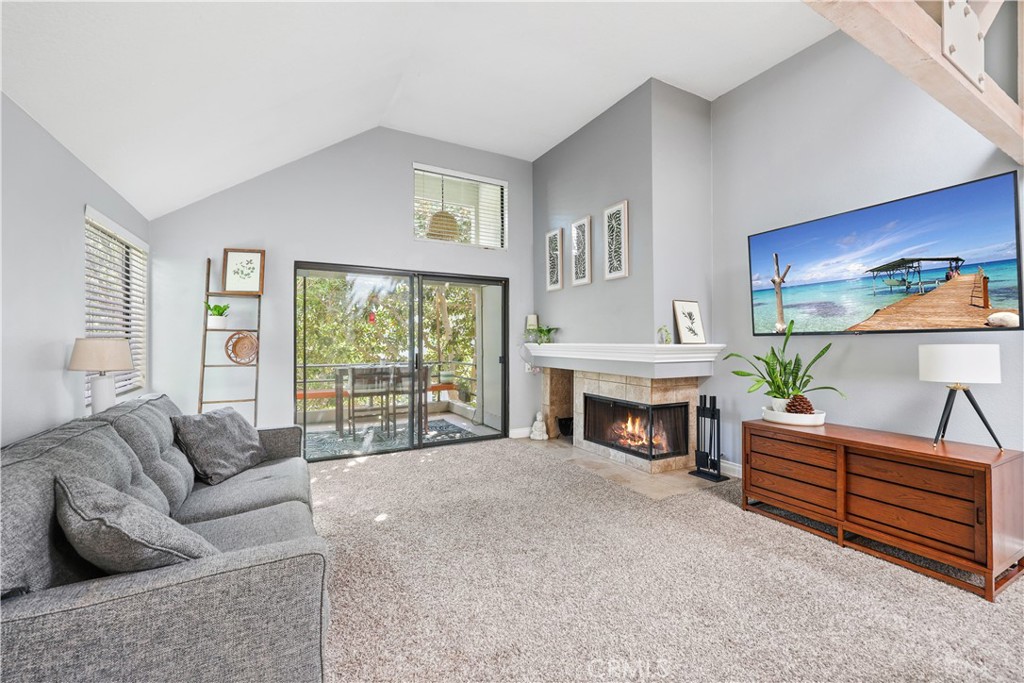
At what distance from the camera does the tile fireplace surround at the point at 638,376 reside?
150 inches

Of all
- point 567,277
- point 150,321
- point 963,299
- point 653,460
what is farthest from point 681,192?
point 150,321

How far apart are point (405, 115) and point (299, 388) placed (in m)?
2.92

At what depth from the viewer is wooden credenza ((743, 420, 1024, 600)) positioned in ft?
6.79

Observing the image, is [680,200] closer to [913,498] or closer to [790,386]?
[790,386]

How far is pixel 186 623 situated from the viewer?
3.58 ft

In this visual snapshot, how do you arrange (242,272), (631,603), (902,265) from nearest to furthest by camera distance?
1. (631,603)
2. (902,265)
3. (242,272)

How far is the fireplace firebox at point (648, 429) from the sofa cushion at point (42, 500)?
348 centimetres

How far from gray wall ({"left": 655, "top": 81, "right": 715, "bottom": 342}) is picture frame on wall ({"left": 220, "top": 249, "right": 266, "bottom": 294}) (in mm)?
3504

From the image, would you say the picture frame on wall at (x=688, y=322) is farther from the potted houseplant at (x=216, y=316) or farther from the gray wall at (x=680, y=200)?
the potted houseplant at (x=216, y=316)

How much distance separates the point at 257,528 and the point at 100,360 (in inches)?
53.6

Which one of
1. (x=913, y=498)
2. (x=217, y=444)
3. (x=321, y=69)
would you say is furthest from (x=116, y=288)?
(x=913, y=498)

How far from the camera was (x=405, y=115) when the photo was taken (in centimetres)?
448

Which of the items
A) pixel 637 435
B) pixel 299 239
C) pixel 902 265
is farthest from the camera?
pixel 299 239

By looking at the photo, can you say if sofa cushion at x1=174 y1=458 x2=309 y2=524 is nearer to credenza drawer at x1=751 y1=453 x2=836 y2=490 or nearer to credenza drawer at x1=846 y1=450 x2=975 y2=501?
credenza drawer at x1=751 y1=453 x2=836 y2=490
